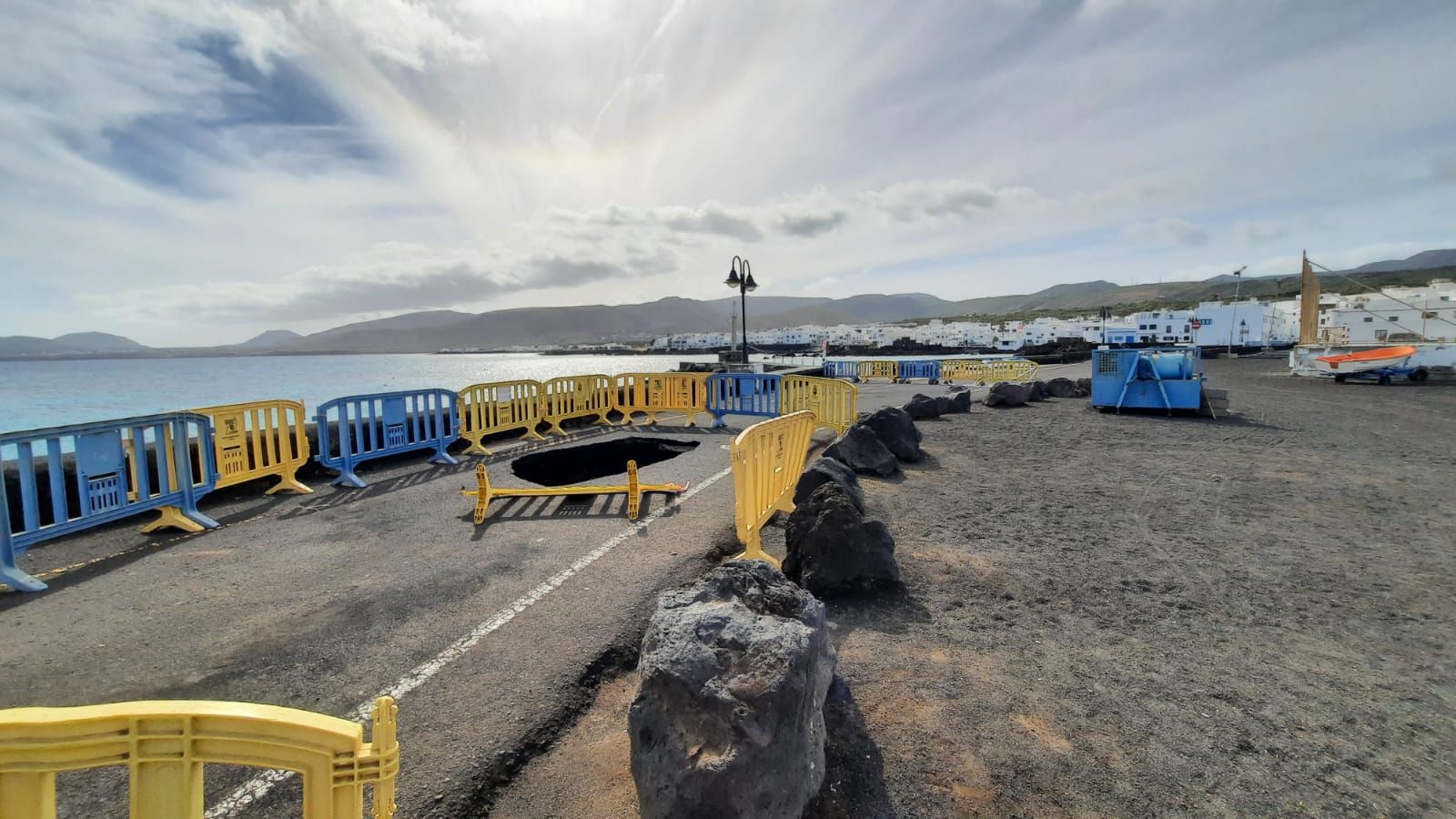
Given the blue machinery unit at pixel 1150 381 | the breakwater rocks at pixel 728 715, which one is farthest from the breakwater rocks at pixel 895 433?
the blue machinery unit at pixel 1150 381

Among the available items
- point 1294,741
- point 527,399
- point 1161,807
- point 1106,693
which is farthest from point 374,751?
point 527,399

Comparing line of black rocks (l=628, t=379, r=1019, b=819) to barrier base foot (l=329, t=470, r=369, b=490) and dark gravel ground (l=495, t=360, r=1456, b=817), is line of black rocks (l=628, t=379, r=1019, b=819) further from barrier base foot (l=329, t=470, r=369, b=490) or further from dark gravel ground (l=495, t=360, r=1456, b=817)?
barrier base foot (l=329, t=470, r=369, b=490)

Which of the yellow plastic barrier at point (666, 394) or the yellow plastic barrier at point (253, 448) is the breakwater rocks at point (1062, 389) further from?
the yellow plastic barrier at point (253, 448)

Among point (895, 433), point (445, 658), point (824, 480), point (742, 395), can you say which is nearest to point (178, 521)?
point (445, 658)

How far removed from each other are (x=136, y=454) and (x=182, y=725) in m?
6.16

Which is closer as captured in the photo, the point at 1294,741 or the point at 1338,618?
the point at 1294,741

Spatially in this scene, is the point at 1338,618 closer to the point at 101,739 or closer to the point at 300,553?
the point at 101,739

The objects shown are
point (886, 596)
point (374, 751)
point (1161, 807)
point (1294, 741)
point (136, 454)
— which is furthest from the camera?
point (136, 454)

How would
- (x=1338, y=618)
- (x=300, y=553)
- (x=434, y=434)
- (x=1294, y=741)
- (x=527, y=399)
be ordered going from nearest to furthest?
(x=1294, y=741), (x=1338, y=618), (x=300, y=553), (x=434, y=434), (x=527, y=399)

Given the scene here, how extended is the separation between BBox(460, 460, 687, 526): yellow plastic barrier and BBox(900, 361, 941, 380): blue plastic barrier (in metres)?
25.8

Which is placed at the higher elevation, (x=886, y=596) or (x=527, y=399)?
(x=527, y=399)

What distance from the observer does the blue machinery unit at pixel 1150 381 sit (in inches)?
571

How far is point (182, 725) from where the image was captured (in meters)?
1.27

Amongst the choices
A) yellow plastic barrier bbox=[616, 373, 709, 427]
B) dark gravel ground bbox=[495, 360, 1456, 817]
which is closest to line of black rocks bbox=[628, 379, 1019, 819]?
dark gravel ground bbox=[495, 360, 1456, 817]
